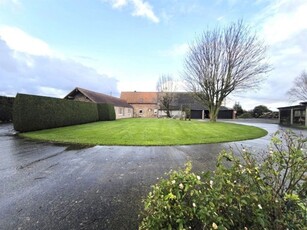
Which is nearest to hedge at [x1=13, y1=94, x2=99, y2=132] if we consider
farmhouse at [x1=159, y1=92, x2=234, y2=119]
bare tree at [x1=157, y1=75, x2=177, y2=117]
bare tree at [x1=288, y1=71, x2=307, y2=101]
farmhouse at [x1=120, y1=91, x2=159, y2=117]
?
bare tree at [x1=157, y1=75, x2=177, y2=117]

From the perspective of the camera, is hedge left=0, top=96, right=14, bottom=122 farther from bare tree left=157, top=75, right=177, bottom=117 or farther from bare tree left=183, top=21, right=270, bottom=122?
bare tree left=157, top=75, right=177, bottom=117

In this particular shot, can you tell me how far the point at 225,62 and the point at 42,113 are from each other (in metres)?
19.4

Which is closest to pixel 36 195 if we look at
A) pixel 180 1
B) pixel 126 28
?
pixel 180 1

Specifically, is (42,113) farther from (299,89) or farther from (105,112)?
(299,89)

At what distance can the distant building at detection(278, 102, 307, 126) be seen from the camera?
79.2 ft

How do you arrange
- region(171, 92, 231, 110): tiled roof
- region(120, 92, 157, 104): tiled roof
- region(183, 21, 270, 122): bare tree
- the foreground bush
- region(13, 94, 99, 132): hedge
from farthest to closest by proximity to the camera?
region(120, 92, 157, 104): tiled roof → region(171, 92, 231, 110): tiled roof → region(183, 21, 270, 122): bare tree → region(13, 94, 99, 132): hedge → the foreground bush

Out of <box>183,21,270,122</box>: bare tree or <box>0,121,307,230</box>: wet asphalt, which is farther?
<box>183,21,270,122</box>: bare tree

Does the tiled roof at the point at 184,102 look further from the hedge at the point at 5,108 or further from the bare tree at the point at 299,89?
the hedge at the point at 5,108

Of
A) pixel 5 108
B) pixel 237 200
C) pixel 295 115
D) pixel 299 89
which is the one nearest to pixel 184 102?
pixel 295 115

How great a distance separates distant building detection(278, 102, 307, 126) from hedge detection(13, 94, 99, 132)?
26934 millimetres

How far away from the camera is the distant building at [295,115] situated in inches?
950

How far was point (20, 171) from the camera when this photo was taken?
494cm

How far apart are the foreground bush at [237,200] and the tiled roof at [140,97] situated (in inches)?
1706

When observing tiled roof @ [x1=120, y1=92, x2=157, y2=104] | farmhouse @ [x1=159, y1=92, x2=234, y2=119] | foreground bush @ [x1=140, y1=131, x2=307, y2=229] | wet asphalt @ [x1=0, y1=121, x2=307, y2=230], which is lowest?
wet asphalt @ [x1=0, y1=121, x2=307, y2=230]
